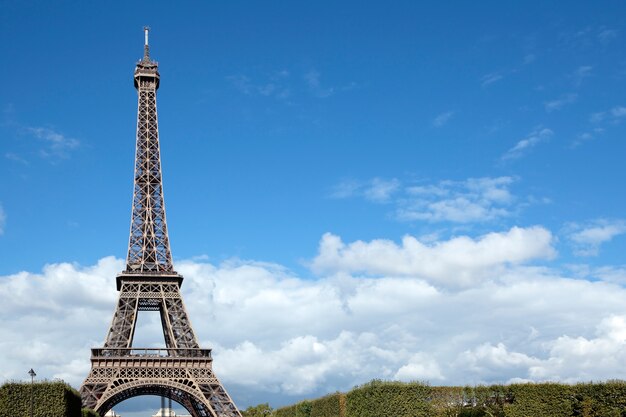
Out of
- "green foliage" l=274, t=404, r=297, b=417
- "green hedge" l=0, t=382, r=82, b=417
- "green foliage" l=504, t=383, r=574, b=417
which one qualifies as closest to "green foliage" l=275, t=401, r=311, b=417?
"green foliage" l=274, t=404, r=297, b=417

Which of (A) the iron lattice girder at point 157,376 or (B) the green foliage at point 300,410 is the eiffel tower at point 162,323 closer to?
(A) the iron lattice girder at point 157,376

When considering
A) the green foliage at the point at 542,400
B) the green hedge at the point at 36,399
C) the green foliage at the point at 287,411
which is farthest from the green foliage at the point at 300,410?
the green hedge at the point at 36,399

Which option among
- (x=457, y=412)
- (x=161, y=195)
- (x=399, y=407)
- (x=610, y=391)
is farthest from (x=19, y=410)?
(x=161, y=195)

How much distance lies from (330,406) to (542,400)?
688 inches

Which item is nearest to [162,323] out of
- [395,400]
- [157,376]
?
[157,376]

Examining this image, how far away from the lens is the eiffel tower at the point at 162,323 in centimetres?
6094

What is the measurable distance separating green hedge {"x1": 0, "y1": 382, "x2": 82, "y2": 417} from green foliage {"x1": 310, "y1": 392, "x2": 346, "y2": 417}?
20968 millimetres

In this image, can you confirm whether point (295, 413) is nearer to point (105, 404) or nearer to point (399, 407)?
point (105, 404)

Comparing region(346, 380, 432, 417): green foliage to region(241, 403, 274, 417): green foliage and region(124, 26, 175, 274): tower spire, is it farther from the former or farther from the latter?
region(241, 403, 274, 417): green foliage

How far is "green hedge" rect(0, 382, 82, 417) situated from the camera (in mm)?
36781

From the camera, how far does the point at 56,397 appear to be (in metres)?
37.6

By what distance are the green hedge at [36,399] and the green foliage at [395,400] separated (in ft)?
59.9

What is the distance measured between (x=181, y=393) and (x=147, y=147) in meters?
23.7

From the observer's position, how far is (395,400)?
4553 centimetres
